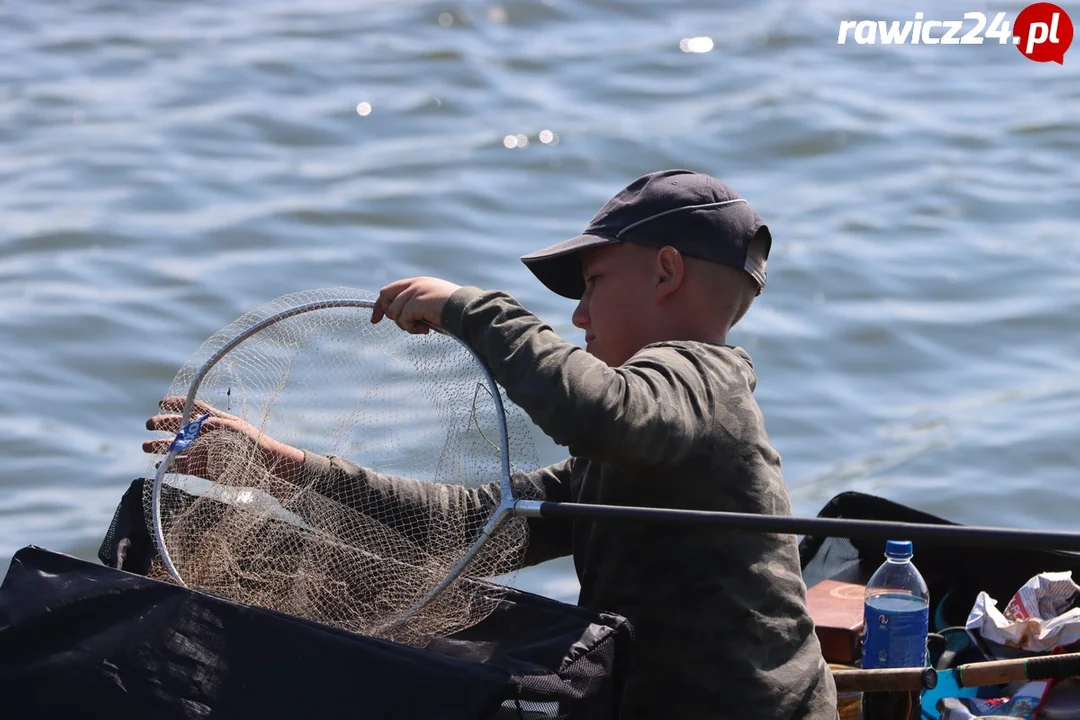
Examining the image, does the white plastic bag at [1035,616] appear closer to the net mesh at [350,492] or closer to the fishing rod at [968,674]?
the fishing rod at [968,674]

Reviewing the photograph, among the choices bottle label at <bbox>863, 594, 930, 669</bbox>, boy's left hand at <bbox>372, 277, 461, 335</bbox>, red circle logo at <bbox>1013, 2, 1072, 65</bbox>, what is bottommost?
bottle label at <bbox>863, 594, 930, 669</bbox>

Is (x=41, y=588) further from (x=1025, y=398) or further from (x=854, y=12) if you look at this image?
(x=854, y=12)

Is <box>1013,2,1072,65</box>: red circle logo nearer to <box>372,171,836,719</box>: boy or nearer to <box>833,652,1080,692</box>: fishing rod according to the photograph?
<box>833,652,1080,692</box>: fishing rod

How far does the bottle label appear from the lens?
127 inches

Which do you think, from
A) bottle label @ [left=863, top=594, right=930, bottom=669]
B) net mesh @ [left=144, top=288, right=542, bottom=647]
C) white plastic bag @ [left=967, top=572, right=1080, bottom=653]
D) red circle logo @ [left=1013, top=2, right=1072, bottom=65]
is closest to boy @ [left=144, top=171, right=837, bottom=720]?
net mesh @ [left=144, top=288, right=542, bottom=647]

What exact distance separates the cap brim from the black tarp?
648 millimetres

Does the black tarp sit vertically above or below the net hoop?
below

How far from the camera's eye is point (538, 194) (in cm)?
1110

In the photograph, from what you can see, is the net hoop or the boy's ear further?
the boy's ear

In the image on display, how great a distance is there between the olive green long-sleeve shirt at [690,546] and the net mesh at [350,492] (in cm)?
14

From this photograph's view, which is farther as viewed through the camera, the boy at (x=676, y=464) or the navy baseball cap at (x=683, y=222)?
the navy baseball cap at (x=683, y=222)

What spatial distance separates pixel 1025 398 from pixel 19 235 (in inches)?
250

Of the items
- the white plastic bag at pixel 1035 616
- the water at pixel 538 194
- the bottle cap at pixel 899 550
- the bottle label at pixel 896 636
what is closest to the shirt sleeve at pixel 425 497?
the bottle label at pixel 896 636

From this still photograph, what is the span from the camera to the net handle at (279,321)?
2375mm
